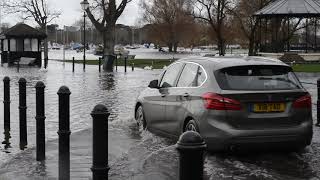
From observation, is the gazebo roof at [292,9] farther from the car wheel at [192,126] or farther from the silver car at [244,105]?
the car wheel at [192,126]

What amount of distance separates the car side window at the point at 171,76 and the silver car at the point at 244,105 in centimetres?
71

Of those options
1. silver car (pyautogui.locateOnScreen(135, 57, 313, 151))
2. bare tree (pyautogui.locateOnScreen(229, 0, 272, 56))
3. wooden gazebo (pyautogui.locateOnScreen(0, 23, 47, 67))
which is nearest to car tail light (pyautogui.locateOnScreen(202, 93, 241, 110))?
silver car (pyautogui.locateOnScreen(135, 57, 313, 151))

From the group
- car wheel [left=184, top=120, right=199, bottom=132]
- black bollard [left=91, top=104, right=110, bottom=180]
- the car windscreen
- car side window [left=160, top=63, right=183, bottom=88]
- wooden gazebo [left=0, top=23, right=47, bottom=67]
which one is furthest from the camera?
wooden gazebo [left=0, top=23, right=47, bottom=67]

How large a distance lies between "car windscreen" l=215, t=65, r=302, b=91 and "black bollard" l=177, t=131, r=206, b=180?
4469 mm

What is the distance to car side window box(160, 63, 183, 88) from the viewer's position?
9.78 meters

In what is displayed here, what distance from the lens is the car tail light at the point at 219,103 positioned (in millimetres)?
7914

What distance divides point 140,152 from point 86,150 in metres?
0.92

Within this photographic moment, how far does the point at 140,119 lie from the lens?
1145cm

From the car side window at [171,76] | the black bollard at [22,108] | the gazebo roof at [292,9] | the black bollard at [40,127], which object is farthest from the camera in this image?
the gazebo roof at [292,9]

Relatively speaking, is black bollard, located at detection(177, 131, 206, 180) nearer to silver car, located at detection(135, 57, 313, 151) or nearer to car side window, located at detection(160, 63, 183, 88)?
silver car, located at detection(135, 57, 313, 151)

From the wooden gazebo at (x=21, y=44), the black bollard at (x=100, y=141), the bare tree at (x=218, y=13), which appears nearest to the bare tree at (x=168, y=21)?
the bare tree at (x=218, y=13)

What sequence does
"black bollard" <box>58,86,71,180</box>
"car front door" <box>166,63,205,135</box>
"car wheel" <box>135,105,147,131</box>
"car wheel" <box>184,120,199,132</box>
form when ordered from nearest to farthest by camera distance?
"black bollard" <box>58,86,71,180</box>, "car wheel" <box>184,120,199,132</box>, "car front door" <box>166,63,205,135</box>, "car wheel" <box>135,105,147,131</box>

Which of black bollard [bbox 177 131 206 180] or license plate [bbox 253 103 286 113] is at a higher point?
black bollard [bbox 177 131 206 180]

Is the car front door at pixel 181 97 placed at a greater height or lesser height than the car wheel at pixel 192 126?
greater
